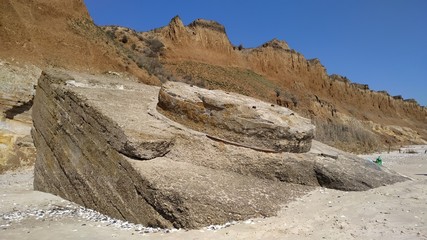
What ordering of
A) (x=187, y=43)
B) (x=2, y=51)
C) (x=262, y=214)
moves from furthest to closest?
(x=187, y=43) < (x=2, y=51) < (x=262, y=214)

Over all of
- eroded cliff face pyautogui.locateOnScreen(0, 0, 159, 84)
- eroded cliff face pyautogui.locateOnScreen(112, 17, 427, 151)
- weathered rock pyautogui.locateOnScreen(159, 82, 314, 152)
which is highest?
eroded cliff face pyautogui.locateOnScreen(112, 17, 427, 151)

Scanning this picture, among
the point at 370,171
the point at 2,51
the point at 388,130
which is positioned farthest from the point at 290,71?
the point at 370,171

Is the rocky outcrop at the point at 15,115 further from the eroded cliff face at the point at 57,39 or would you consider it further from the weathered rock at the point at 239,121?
the weathered rock at the point at 239,121

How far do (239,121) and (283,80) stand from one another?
4258cm

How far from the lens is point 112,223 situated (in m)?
6.39

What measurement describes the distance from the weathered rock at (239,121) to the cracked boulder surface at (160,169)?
0.20 metres

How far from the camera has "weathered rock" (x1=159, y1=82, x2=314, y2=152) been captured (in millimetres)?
7816

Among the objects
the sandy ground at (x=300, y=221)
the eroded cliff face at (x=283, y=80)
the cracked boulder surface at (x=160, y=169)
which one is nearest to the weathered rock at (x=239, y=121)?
the cracked boulder surface at (x=160, y=169)

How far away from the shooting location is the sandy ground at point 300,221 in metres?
5.37

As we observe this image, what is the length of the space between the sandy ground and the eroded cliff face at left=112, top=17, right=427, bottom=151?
24889mm

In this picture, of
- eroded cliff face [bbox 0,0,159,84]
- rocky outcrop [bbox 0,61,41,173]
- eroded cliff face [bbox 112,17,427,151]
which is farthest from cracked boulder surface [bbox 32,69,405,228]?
eroded cliff face [bbox 112,17,427,151]

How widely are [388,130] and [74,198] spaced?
47354mm

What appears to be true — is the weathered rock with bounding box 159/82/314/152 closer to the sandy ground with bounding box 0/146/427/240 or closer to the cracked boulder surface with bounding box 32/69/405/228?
the cracked boulder surface with bounding box 32/69/405/228

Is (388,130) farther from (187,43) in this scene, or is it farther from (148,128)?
(148,128)
